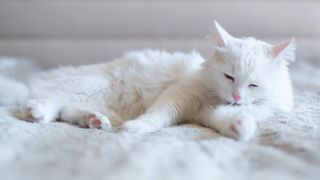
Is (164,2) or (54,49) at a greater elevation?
(164,2)

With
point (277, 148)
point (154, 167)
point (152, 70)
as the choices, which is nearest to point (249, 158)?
point (277, 148)

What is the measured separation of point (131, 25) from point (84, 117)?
1654mm

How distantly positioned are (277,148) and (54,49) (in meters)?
2.15

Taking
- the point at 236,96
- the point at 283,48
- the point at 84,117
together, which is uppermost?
the point at 283,48

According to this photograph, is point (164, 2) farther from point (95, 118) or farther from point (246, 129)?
point (246, 129)

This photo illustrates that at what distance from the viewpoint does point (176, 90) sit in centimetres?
155

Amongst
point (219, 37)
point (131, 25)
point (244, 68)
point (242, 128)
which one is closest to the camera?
point (242, 128)

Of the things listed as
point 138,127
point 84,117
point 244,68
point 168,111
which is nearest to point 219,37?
point 244,68

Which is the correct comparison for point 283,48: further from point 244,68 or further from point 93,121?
point 93,121

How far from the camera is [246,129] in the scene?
1.21m

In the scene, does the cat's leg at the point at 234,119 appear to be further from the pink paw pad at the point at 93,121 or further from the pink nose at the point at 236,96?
the pink paw pad at the point at 93,121

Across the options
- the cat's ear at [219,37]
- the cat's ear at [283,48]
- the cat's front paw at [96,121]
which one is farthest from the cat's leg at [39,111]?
the cat's ear at [283,48]

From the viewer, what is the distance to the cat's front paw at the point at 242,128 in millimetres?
1206

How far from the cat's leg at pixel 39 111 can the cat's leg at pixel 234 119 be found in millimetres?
559
